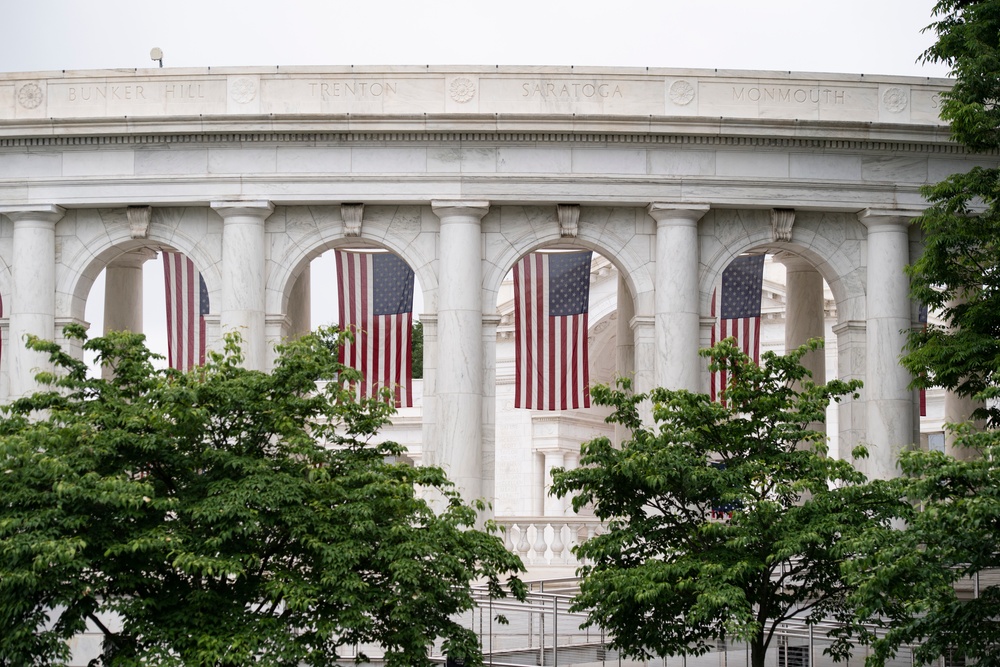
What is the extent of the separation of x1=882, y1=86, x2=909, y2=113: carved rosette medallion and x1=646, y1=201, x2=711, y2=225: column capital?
7.77 m

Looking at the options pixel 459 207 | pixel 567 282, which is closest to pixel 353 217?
pixel 459 207

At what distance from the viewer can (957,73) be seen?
1850 inches

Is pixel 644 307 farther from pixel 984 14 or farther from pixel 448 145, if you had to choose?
pixel 984 14

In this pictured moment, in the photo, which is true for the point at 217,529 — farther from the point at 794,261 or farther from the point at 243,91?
the point at 794,261

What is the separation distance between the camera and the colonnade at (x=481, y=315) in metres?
56.6

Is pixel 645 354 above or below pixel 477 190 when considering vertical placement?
below

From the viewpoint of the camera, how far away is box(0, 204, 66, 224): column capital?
57938 mm

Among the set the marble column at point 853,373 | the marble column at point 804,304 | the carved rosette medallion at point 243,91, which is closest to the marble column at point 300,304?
the carved rosette medallion at point 243,91

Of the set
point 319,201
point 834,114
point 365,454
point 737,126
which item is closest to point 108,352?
point 365,454

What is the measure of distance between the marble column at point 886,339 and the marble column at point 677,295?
629cm

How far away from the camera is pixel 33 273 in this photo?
190 feet

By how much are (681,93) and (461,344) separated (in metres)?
12.1

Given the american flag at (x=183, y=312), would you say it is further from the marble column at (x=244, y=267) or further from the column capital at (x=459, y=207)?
the column capital at (x=459, y=207)

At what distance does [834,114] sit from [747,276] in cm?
845
